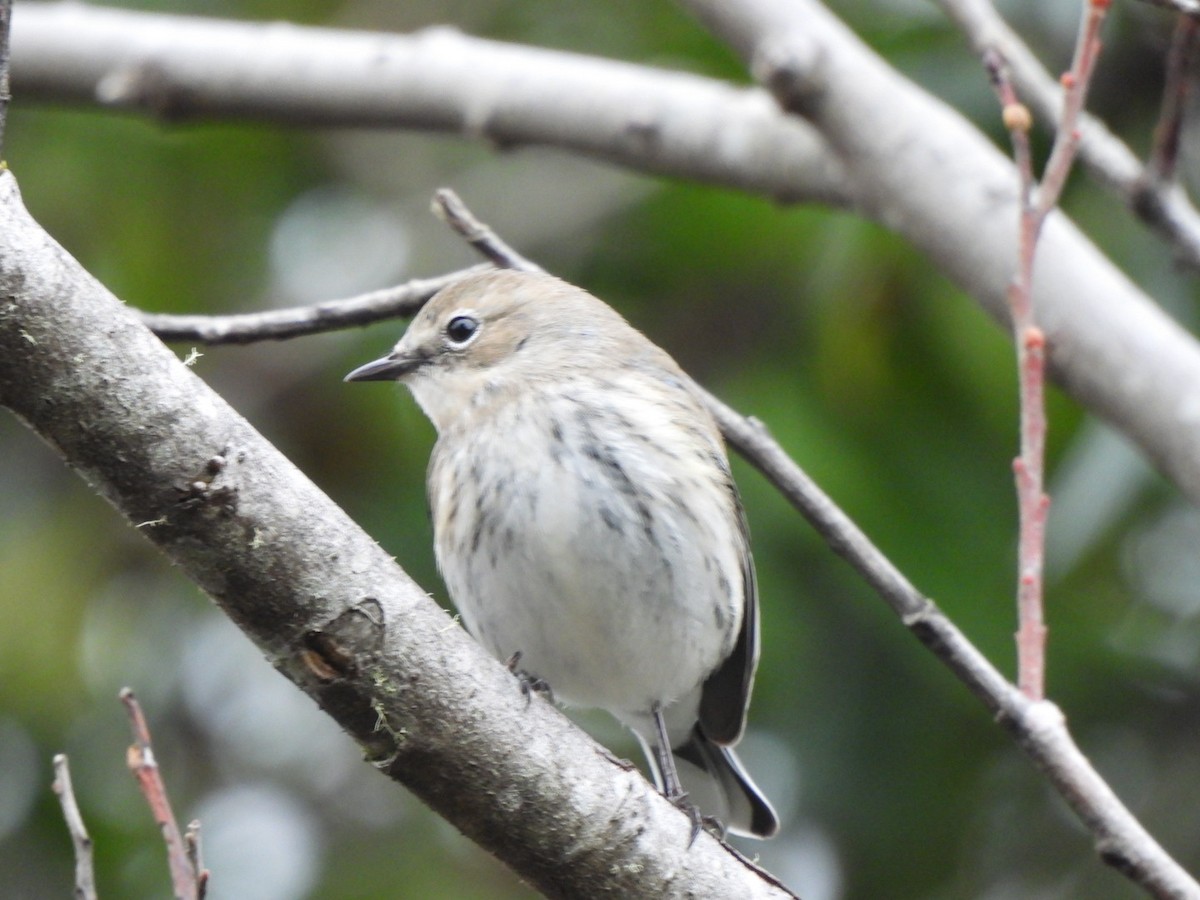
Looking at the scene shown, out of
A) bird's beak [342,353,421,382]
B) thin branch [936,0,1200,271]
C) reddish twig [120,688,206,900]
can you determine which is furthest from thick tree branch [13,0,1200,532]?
reddish twig [120,688,206,900]

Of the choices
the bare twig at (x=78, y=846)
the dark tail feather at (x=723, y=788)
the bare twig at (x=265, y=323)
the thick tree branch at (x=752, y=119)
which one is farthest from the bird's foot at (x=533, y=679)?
the thick tree branch at (x=752, y=119)

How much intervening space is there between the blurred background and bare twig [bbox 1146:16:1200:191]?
3.95ft

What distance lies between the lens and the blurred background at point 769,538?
16.7ft

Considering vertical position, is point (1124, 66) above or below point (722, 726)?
above

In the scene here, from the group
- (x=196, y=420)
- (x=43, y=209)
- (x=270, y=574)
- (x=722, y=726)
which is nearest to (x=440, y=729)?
(x=270, y=574)

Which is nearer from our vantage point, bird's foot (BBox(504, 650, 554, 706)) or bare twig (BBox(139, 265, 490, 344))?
bare twig (BBox(139, 265, 490, 344))

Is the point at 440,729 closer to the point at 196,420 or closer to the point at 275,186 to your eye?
the point at 196,420

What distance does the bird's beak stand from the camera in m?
4.44

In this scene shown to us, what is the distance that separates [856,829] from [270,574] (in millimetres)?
3666

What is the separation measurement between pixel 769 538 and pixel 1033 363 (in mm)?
2258

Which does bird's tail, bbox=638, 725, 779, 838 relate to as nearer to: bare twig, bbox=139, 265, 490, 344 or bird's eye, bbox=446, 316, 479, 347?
bird's eye, bbox=446, 316, 479, 347

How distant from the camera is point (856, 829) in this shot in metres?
5.43

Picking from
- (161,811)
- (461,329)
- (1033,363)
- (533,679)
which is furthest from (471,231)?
(161,811)

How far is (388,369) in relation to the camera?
4.46 m
